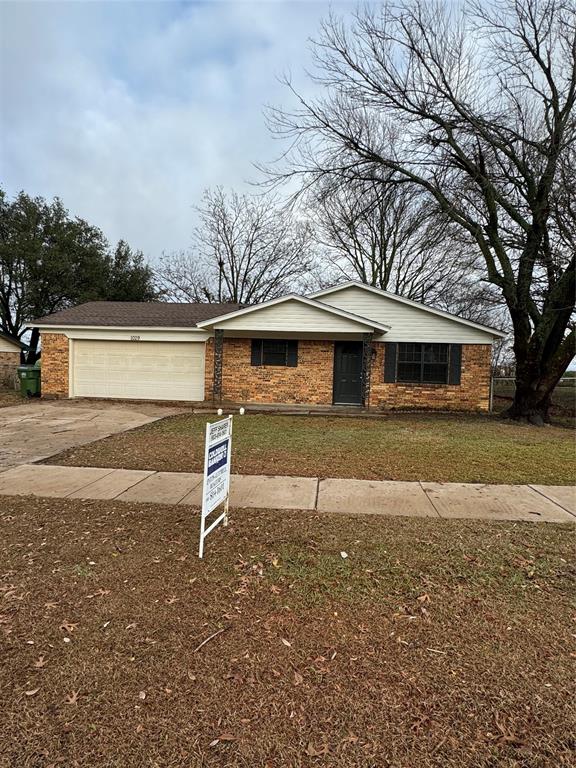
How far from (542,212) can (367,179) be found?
4.81m

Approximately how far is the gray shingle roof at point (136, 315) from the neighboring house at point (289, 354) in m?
0.07

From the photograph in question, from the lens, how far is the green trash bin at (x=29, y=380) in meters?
16.4

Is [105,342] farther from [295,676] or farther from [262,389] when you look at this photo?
[295,676]

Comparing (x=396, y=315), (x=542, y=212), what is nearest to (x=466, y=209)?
(x=542, y=212)

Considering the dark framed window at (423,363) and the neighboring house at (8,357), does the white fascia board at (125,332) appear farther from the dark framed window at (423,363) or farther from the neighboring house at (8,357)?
the neighboring house at (8,357)

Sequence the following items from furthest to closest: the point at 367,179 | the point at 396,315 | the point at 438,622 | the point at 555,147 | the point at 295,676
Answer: the point at 396,315, the point at 367,179, the point at 555,147, the point at 438,622, the point at 295,676

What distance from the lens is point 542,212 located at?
1157cm

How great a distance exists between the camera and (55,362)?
16.0 m

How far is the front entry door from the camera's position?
1538cm

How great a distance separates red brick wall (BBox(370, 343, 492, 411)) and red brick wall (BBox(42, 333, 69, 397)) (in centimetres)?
1094

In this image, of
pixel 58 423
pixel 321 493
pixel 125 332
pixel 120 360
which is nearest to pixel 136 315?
pixel 125 332

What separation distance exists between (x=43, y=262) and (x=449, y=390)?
2228cm

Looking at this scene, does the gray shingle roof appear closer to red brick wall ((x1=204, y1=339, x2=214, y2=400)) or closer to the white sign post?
red brick wall ((x1=204, y1=339, x2=214, y2=400))

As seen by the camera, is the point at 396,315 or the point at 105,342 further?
A: the point at 105,342
